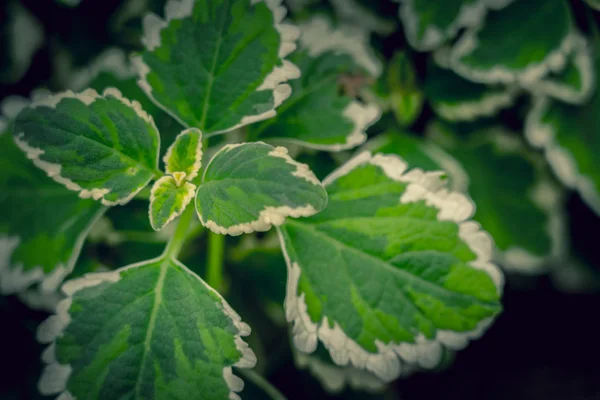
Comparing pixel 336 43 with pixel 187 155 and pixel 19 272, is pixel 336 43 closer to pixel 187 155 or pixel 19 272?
pixel 187 155

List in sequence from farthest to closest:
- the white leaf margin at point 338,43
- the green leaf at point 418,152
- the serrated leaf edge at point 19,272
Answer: the green leaf at point 418,152, the white leaf margin at point 338,43, the serrated leaf edge at point 19,272

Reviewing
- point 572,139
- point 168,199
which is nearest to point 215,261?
point 168,199

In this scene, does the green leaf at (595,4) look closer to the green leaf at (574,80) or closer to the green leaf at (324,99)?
the green leaf at (574,80)

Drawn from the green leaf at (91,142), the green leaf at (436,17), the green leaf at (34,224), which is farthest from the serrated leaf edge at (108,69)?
the green leaf at (436,17)

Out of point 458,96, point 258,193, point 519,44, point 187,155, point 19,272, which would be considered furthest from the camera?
point 458,96

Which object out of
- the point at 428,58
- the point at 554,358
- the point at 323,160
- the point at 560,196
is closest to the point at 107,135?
the point at 323,160

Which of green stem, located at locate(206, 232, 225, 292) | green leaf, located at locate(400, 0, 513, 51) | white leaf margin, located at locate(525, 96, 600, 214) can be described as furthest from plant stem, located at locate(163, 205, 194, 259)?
white leaf margin, located at locate(525, 96, 600, 214)
